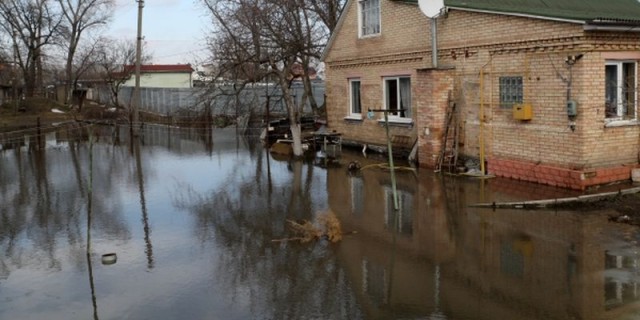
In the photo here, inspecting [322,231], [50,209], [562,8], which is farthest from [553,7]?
[50,209]

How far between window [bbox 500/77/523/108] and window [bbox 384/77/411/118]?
12.8 ft

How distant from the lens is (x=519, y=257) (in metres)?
8.06

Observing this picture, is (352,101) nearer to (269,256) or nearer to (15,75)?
(269,256)

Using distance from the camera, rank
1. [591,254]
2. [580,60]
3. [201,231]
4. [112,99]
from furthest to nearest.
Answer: [112,99] < [580,60] < [201,231] < [591,254]

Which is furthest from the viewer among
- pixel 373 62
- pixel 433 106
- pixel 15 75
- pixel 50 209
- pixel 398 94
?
pixel 15 75

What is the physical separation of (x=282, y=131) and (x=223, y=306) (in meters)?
18.1

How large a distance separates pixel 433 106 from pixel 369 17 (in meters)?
5.16

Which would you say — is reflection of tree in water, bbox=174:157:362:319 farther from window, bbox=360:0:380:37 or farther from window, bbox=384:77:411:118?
window, bbox=360:0:380:37

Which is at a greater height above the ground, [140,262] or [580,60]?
[580,60]

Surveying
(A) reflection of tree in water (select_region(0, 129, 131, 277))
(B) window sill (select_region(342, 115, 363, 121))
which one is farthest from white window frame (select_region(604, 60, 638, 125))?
(A) reflection of tree in water (select_region(0, 129, 131, 277))

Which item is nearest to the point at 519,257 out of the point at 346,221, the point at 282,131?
the point at 346,221

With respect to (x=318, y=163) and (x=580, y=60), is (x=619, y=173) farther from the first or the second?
(x=318, y=163)

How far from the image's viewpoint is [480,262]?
7.88 meters

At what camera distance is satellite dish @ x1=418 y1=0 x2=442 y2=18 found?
597 inches
